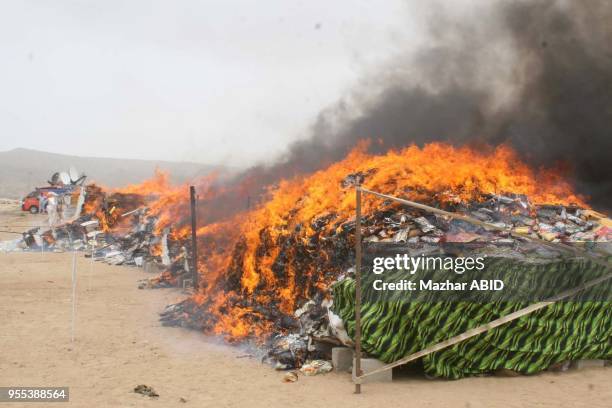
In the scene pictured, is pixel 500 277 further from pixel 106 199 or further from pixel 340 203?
pixel 106 199

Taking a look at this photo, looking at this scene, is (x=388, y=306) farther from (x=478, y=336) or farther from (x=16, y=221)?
(x=16, y=221)

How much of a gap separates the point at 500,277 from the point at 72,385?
771 cm

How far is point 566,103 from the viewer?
58.2ft

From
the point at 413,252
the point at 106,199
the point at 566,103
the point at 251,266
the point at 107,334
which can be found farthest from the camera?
the point at 106,199

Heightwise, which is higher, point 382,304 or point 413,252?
point 413,252

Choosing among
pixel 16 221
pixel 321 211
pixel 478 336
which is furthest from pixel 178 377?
pixel 16 221

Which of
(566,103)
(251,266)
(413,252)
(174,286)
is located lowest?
(174,286)

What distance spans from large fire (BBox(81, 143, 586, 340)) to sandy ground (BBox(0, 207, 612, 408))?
148 cm

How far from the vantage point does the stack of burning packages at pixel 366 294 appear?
914cm

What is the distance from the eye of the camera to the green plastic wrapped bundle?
29.9 ft

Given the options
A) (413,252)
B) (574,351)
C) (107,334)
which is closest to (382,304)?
(413,252)

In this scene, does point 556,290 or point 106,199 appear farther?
point 106,199

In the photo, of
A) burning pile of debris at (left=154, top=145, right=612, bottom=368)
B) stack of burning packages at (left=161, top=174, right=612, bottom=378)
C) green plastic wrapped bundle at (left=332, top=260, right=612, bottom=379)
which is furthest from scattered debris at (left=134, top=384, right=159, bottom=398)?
green plastic wrapped bundle at (left=332, top=260, right=612, bottom=379)

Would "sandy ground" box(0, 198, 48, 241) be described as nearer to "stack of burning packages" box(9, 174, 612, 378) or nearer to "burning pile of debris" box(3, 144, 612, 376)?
"burning pile of debris" box(3, 144, 612, 376)
